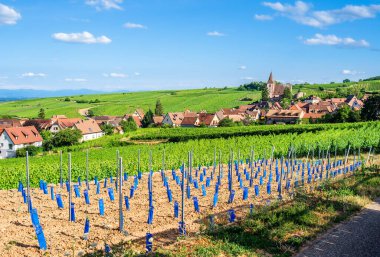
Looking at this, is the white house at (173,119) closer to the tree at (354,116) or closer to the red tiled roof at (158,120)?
the red tiled roof at (158,120)

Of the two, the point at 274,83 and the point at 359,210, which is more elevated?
the point at 274,83

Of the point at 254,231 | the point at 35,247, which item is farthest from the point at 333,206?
the point at 35,247

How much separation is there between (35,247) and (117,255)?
2644 mm


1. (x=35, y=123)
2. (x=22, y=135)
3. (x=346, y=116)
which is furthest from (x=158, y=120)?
(x=346, y=116)

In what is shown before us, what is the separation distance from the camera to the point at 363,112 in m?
66.5

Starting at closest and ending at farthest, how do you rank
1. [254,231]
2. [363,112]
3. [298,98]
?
[254,231]
[363,112]
[298,98]

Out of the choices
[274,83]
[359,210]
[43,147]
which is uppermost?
[274,83]

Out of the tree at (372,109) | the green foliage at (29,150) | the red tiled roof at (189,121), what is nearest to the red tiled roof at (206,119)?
the red tiled roof at (189,121)

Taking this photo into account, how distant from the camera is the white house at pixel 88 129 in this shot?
7525 cm

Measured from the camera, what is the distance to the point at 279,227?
11180mm

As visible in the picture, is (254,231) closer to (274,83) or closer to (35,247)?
(35,247)

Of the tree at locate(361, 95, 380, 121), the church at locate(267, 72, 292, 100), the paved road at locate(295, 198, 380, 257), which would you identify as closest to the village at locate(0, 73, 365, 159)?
the tree at locate(361, 95, 380, 121)

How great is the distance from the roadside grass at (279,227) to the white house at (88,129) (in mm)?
65128

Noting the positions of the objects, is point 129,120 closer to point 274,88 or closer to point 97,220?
point 97,220
